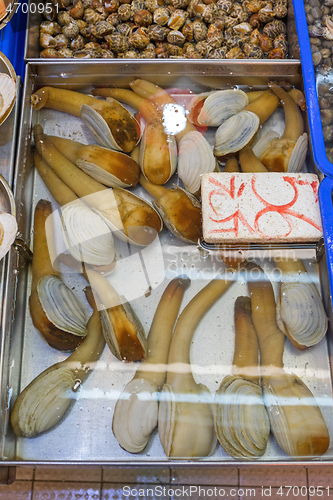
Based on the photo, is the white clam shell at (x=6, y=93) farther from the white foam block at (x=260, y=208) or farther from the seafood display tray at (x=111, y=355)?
the white foam block at (x=260, y=208)

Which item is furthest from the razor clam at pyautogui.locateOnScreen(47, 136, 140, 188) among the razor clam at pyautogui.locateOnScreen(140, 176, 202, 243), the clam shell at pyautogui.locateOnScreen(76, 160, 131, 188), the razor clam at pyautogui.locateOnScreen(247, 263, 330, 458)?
the razor clam at pyautogui.locateOnScreen(247, 263, 330, 458)

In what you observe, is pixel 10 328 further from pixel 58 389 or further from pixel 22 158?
pixel 22 158

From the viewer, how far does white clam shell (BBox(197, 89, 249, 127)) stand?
5.05 feet

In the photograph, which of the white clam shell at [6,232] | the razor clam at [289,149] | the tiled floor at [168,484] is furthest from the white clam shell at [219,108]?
the tiled floor at [168,484]

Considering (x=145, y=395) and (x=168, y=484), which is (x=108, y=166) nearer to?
(x=145, y=395)

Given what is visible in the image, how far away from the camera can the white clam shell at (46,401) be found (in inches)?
48.1

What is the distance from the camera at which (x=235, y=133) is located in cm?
149

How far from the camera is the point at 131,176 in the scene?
1.45 metres

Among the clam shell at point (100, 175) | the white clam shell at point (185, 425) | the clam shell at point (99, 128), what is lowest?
the white clam shell at point (185, 425)

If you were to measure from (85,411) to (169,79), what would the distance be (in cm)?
135

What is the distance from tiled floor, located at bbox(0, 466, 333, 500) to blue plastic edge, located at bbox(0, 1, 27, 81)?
5.27 feet

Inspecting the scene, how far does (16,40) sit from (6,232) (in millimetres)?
921

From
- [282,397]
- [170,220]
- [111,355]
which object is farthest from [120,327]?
[282,397]

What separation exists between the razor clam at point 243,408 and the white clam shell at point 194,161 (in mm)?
587
